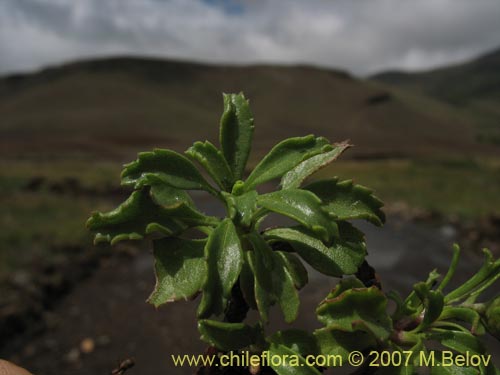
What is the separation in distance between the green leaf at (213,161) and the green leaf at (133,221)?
0.48ft

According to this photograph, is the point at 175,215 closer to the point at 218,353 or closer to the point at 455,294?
the point at 218,353

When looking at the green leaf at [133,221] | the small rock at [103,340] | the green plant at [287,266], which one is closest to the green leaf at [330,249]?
the green plant at [287,266]

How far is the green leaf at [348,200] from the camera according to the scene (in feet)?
2.97

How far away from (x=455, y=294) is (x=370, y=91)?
4948cm

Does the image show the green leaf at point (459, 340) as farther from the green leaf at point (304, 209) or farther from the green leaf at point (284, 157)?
the green leaf at point (284, 157)

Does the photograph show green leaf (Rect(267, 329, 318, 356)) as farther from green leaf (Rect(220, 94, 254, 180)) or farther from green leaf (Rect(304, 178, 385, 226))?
green leaf (Rect(220, 94, 254, 180))

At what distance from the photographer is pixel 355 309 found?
32.8 inches

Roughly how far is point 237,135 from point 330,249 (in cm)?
37

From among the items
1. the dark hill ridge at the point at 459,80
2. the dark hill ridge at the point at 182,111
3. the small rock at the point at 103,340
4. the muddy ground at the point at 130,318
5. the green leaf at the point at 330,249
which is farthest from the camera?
the dark hill ridge at the point at 459,80

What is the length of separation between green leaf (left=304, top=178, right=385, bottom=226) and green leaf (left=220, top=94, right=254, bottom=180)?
0.71 feet

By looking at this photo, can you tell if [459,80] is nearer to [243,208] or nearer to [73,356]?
[73,356]

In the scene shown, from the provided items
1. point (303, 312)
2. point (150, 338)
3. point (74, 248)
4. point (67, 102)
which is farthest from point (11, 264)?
point (67, 102)

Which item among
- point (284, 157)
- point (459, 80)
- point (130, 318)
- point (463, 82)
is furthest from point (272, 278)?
point (459, 80)

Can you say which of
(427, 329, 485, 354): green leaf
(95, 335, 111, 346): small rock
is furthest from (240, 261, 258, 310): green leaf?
(95, 335, 111, 346): small rock
